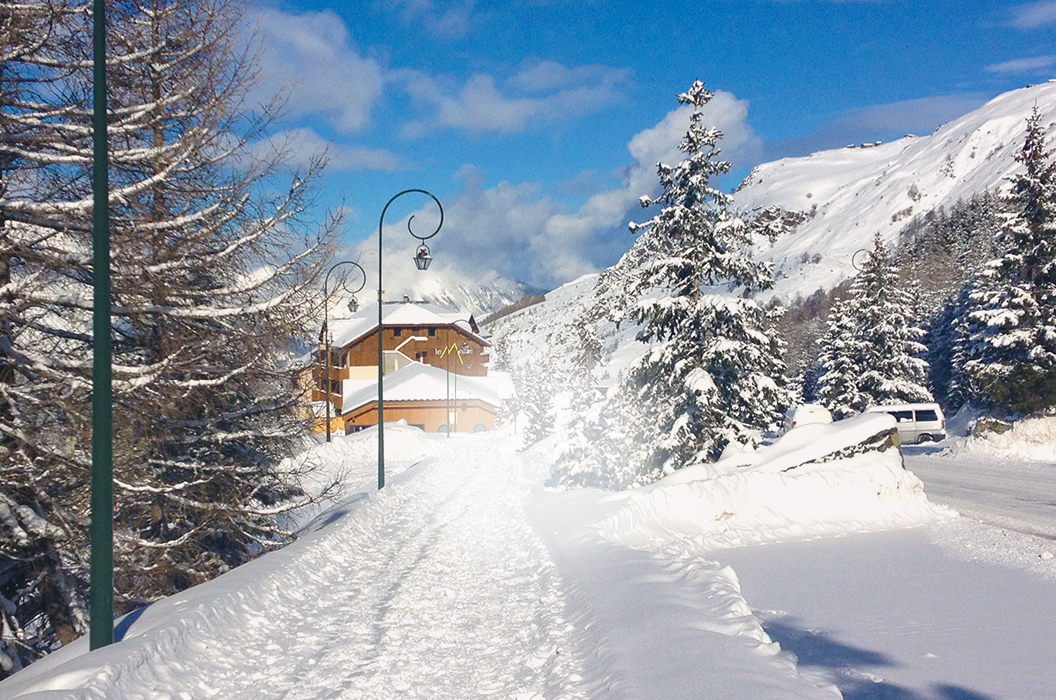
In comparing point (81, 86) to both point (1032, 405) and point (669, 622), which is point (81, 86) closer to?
point (669, 622)

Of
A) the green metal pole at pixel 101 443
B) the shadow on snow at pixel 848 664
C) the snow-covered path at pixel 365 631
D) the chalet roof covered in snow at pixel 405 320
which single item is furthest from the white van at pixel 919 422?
the chalet roof covered in snow at pixel 405 320

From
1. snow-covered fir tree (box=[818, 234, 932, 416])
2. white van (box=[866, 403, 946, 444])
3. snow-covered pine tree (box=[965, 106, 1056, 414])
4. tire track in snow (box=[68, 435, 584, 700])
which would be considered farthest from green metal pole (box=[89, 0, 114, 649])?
snow-covered fir tree (box=[818, 234, 932, 416])

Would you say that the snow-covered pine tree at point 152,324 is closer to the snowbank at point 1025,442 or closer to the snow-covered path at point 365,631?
the snow-covered path at point 365,631

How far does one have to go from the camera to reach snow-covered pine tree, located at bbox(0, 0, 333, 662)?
7.80 meters

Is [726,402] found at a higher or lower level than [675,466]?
higher

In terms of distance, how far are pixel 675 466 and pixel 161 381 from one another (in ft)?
41.0

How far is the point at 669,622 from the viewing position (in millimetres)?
6406

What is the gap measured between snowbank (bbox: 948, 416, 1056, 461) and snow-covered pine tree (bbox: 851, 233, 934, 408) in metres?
9.63

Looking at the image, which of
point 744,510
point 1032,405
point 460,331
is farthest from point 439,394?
point 744,510

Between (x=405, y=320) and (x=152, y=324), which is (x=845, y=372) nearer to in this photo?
(x=152, y=324)

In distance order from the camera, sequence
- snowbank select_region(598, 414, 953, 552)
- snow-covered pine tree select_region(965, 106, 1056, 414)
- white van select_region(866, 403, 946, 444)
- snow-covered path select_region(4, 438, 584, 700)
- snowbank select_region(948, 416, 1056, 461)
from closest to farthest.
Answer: snow-covered path select_region(4, 438, 584, 700) < snowbank select_region(598, 414, 953, 552) < snowbank select_region(948, 416, 1056, 461) < snow-covered pine tree select_region(965, 106, 1056, 414) < white van select_region(866, 403, 946, 444)

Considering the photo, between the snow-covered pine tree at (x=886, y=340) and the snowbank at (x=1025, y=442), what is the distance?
379 inches

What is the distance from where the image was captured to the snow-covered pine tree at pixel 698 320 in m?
16.9

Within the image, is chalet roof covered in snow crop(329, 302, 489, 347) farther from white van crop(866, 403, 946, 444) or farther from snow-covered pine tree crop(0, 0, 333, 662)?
snow-covered pine tree crop(0, 0, 333, 662)
